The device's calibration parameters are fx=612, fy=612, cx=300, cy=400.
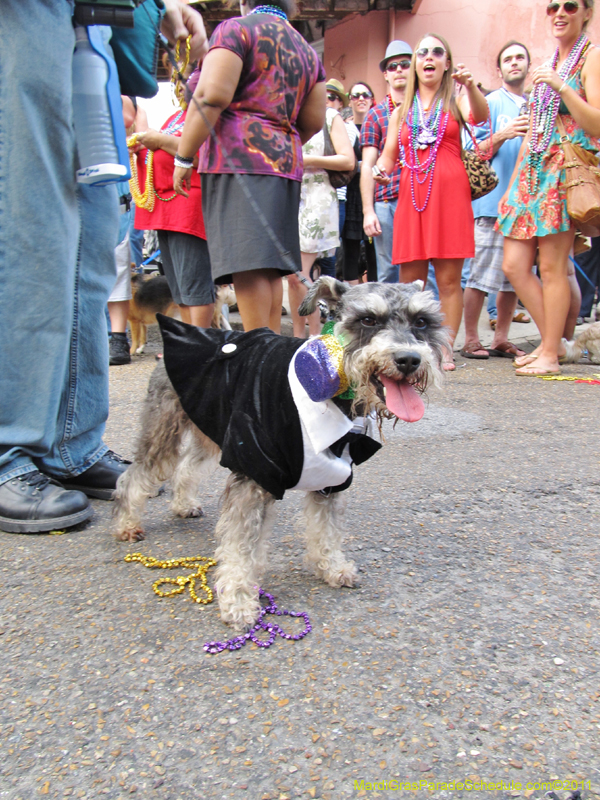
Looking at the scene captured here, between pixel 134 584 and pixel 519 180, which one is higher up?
pixel 519 180

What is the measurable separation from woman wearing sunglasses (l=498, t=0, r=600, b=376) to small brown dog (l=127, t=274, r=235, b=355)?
3.46 metres

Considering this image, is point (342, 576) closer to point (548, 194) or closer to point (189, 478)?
point (189, 478)

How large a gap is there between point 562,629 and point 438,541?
0.75 m

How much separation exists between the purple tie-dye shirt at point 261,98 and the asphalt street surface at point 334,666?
2036 mm

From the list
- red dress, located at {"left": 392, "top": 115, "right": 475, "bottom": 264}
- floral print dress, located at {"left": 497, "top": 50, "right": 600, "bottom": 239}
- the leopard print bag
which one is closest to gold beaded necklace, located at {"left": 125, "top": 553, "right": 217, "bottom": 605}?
red dress, located at {"left": 392, "top": 115, "right": 475, "bottom": 264}

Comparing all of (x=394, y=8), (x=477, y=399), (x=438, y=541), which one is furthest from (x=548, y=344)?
(x=394, y=8)

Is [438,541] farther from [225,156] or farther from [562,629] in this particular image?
[225,156]

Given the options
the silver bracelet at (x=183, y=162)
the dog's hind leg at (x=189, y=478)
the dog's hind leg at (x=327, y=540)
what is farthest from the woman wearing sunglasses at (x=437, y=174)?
the dog's hind leg at (x=327, y=540)

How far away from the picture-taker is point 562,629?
2.12 meters

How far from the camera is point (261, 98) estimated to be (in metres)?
3.58

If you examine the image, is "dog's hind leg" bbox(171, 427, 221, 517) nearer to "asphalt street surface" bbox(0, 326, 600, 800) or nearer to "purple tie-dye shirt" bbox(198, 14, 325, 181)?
"asphalt street surface" bbox(0, 326, 600, 800)

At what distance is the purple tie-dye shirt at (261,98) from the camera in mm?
3490

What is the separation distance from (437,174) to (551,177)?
1040mm

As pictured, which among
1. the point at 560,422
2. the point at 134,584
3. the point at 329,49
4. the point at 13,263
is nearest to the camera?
the point at 134,584
